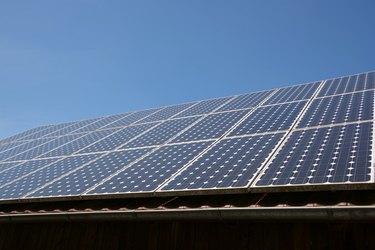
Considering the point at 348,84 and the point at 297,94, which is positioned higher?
the point at 348,84

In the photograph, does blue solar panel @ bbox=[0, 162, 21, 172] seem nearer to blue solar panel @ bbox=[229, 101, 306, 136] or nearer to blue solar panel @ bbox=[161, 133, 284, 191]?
blue solar panel @ bbox=[161, 133, 284, 191]

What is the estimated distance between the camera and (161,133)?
37.0 ft

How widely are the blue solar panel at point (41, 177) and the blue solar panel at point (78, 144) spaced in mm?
1191

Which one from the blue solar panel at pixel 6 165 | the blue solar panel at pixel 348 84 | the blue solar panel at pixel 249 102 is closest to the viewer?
the blue solar panel at pixel 348 84

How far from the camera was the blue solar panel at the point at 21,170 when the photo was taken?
34.2ft

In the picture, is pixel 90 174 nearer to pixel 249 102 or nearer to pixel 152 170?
pixel 152 170

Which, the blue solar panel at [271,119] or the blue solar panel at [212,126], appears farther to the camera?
the blue solar panel at [212,126]

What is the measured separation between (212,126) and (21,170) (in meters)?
6.00

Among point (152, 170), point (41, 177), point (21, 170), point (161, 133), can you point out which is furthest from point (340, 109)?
point (21, 170)

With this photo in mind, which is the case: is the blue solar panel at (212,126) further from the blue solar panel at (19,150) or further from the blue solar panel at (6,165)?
the blue solar panel at (19,150)

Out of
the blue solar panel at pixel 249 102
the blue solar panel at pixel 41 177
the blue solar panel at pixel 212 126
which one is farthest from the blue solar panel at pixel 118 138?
the blue solar panel at pixel 249 102

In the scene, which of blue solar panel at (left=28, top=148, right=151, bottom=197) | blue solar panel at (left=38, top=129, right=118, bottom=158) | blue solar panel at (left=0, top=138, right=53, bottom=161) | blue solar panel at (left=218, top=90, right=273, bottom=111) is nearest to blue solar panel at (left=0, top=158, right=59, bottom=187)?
blue solar panel at (left=38, top=129, right=118, bottom=158)

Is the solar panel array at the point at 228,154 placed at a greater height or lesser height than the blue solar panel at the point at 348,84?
lesser

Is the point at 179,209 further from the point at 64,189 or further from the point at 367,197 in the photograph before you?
the point at 64,189
